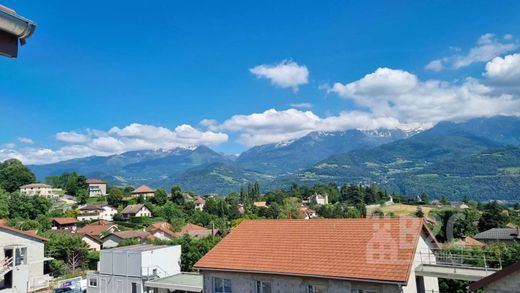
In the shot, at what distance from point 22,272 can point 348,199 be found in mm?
152267

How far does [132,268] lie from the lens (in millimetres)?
30062

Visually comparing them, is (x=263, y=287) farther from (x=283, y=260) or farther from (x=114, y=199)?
(x=114, y=199)

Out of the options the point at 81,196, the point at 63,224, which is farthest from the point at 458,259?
the point at 81,196

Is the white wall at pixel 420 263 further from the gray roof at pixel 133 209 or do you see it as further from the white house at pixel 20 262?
the gray roof at pixel 133 209

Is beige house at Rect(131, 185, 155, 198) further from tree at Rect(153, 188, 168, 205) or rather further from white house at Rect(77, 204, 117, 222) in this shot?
white house at Rect(77, 204, 117, 222)

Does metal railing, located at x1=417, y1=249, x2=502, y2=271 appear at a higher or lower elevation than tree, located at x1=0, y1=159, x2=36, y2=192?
lower

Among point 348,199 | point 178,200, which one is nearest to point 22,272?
point 178,200

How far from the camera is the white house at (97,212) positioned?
10661 cm

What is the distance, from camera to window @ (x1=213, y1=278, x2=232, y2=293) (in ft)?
72.7

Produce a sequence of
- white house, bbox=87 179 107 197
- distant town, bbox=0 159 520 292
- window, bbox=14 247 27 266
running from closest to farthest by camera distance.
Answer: distant town, bbox=0 159 520 292 < window, bbox=14 247 27 266 < white house, bbox=87 179 107 197

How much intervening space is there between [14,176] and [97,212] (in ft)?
186

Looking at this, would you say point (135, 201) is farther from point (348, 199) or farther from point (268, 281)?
point (268, 281)

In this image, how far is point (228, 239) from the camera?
24562 mm

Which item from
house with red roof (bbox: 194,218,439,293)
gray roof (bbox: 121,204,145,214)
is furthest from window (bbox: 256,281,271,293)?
gray roof (bbox: 121,204,145,214)
